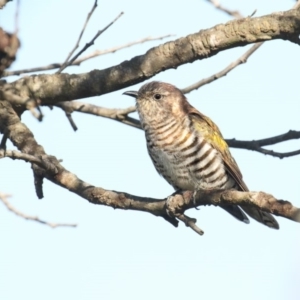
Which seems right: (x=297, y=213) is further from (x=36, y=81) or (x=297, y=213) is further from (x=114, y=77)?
(x=36, y=81)

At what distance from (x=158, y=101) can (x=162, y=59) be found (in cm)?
307

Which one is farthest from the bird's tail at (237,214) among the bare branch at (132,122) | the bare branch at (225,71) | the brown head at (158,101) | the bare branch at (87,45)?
the bare branch at (87,45)

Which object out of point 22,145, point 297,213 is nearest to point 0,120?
point 22,145

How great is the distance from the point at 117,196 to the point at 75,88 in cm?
71

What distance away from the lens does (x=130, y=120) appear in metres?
5.88

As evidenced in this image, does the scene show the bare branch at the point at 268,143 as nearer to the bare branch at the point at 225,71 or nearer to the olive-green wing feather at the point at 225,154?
the bare branch at the point at 225,71

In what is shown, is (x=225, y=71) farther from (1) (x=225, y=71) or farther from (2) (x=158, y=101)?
(2) (x=158, y=101)

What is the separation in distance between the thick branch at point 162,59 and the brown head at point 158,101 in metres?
2.26

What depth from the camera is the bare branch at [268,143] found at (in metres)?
4.80

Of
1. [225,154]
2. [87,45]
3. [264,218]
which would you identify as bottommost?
[264,218]

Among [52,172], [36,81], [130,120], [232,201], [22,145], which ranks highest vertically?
[130,120]

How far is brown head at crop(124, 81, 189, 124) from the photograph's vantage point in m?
6.82

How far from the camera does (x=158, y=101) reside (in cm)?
709

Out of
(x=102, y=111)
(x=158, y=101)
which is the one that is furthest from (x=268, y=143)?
(x=158, y=101)
